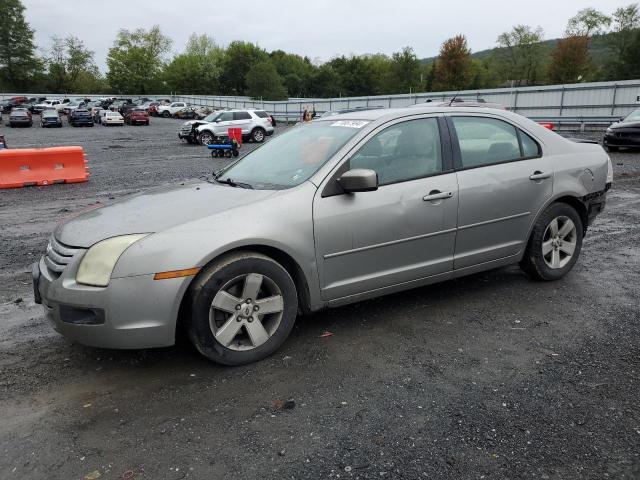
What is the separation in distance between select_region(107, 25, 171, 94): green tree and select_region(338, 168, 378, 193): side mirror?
10885 cm

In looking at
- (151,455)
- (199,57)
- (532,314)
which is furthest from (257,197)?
(199,57)

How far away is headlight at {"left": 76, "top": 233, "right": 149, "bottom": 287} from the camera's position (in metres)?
3.12

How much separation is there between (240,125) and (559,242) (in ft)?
78.6

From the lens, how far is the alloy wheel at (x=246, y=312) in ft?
11.0

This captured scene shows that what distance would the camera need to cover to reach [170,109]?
5788cm

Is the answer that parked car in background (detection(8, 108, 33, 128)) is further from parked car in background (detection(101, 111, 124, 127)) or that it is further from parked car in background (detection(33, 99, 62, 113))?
parked car in background (detection(33, 99, 62, 113))

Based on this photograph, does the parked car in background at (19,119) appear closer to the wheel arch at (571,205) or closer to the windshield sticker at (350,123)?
the windshield sticker at (350,123)

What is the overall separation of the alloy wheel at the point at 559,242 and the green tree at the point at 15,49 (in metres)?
102

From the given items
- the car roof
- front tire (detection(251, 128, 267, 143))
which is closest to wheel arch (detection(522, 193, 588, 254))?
the car roof

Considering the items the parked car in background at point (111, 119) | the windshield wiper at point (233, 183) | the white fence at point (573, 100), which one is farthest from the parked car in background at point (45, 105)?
the windshield wiper at point (233, 183)

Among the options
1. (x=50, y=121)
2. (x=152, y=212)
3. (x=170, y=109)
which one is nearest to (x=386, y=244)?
(x=152, y=212)

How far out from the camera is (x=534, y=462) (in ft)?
8.36

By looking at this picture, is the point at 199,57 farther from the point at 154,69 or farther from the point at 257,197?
the point at 257,197

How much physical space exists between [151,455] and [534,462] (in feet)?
6.13
